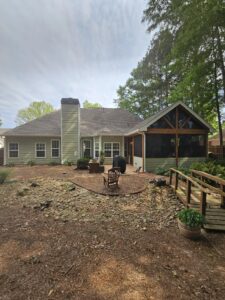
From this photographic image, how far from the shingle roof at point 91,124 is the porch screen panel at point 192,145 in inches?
225

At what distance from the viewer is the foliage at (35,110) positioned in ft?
146

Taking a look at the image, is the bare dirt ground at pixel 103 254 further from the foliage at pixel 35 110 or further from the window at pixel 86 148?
the foliage at pixel 35 110

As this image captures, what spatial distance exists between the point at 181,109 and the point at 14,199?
1183 cm

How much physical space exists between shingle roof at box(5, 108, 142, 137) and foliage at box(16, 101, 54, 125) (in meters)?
24.9

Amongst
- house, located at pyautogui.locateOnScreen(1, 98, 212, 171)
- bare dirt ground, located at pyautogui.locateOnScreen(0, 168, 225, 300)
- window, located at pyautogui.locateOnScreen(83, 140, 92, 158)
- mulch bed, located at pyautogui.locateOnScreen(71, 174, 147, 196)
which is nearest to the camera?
bare dirt ground, located at pyautogui.locateOnScreen(0, 168, 225, 300)

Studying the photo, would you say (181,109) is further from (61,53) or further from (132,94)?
(132,94)

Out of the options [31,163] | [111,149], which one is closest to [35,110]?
[31,163]

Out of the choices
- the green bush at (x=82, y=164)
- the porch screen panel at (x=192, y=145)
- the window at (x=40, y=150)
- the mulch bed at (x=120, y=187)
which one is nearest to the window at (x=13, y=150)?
the window at (x=40, y=150)

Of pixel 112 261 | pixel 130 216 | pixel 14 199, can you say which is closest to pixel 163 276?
pixel 112 261

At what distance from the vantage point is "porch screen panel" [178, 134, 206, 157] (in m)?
13.8

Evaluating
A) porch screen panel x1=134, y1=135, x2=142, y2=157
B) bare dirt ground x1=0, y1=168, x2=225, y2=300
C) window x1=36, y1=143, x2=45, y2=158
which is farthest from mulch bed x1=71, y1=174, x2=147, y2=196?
window x1=36, y1=143, x2=45, y2=158

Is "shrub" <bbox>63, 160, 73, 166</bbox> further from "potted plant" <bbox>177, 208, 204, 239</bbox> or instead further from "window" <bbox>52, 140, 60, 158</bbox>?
"potted plant" <bbox>177, 208, 204, 239</bbox>

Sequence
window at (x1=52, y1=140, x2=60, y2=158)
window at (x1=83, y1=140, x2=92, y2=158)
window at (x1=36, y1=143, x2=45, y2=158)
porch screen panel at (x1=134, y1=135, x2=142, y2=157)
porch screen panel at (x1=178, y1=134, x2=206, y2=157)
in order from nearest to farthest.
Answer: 1. porch screen panel at (x1=178, y1=134, x2=206, y2=157)
2. porch screen panel at (x1=134, y1=135, x2=142, y2=157)
3. window at (x1=36, y1=143, x2=45, y2=158)
4. window at (x1=52, y1=140, x2=60, y2=158)
5. window at (x1=83, y1=140, x2=92, y2=158)

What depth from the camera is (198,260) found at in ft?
11.7
